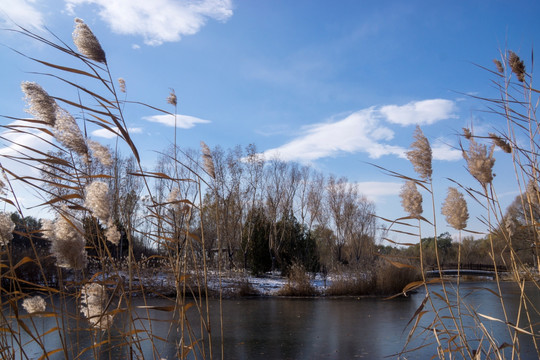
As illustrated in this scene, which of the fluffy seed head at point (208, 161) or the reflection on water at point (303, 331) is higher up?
the fluffy seed head at point (208, 161)

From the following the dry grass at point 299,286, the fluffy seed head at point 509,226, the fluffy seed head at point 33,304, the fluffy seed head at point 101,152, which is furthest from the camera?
the dry grass at point 299,286

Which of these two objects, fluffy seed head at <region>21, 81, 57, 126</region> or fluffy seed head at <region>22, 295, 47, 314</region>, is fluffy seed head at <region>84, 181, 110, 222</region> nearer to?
fluffy seed head at <region>21, 81, 57, 126</region>

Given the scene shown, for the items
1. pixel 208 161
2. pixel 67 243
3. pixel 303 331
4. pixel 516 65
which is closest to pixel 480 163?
pixel 516 65

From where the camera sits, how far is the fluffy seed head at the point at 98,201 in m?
1.60

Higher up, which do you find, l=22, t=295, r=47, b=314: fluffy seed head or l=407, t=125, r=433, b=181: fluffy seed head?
l=407, t=125, r=433, b=181: fluffy seed head

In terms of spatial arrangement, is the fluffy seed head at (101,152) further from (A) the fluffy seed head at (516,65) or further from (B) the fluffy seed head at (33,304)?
(A) the fluffy seed head at (516,65)

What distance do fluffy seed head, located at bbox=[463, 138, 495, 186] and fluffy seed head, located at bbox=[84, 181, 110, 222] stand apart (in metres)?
1.48

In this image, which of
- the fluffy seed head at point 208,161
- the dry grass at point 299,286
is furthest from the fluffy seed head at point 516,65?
the dry grass at point 299,286

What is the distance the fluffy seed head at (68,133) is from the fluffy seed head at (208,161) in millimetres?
847

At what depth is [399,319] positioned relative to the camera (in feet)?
30.1

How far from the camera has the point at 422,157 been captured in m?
2.02

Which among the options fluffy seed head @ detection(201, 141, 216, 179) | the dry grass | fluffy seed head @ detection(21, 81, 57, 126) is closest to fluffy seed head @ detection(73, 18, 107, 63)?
fluffy seed head @ detection(21, 81, 57, 126)

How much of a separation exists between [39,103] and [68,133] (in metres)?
0.13

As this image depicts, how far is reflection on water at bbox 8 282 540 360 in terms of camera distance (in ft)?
19.3
